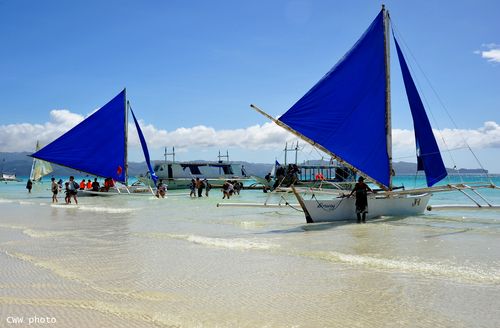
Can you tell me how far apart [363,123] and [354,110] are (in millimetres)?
590

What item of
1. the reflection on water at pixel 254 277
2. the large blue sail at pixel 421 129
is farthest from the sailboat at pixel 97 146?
the large blue sail at pixel 421 129

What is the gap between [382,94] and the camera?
16578 mm

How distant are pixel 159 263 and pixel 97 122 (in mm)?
26706

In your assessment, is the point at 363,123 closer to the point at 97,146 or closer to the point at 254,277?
the point at 254,277

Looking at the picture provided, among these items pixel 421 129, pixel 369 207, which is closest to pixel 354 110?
pixel 421 129

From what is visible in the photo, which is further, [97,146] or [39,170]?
[39,170]

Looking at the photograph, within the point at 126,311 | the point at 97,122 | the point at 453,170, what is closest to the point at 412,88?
the point at 453,170

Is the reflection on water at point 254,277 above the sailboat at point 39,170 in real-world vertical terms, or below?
below

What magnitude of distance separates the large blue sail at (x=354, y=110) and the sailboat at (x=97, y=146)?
2106cm

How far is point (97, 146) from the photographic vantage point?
32750 millimetres

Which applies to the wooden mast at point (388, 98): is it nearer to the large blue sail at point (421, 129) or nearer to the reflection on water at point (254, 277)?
the large blue sail at point (421, 129)

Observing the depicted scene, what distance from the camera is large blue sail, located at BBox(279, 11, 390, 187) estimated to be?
1573cm

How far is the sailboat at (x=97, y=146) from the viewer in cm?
3234

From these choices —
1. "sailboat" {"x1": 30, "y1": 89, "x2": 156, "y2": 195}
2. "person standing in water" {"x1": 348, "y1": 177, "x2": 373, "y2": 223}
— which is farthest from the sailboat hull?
"sailboat" {"x1": 30, "y1": 89, "x2": 156, "y2": 195}
